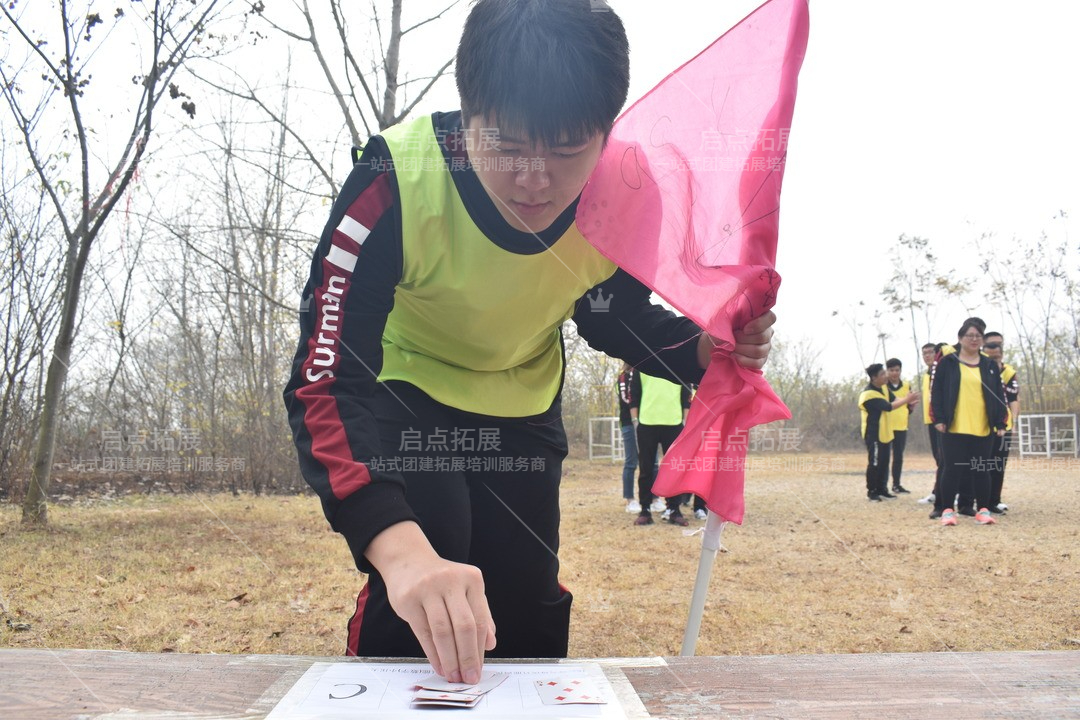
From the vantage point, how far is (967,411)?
6.28m

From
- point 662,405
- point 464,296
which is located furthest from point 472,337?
point 662,405

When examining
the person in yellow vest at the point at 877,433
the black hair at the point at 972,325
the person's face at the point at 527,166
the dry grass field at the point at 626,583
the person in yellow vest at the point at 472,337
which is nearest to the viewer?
the person in yellow vest at the point at 472,337

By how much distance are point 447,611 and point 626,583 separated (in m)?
3.26

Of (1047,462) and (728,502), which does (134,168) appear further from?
(1047,462)

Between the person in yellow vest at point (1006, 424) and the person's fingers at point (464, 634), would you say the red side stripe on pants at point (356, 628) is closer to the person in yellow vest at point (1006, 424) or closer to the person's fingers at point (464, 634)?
the person's fingers at point (464, 634)

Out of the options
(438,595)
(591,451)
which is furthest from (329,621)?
(591,451)

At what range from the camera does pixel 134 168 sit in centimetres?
505

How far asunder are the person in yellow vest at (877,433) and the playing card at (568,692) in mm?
8017

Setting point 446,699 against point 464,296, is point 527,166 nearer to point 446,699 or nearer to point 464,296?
point 464,296

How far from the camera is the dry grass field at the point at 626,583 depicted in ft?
10.5

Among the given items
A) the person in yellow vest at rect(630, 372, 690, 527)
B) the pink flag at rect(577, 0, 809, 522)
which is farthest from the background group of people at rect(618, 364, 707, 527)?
the pink flag at rect(577, 0, 809, 522)

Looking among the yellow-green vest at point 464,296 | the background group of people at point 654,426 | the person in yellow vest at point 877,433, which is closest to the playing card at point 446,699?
the yellow-green vest at point 464,296

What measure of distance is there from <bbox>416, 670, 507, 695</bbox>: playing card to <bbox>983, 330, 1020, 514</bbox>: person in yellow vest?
21.1 feet

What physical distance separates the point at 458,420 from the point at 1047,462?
1526cm
